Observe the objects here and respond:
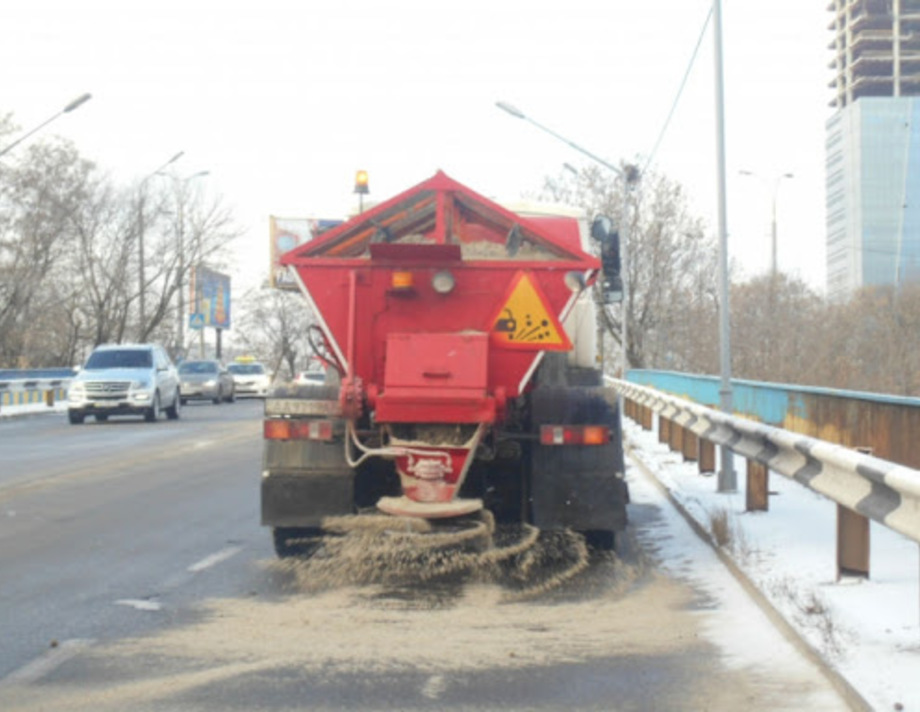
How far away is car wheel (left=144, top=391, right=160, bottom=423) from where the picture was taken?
31.8 m

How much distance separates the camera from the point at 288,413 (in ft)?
30.2

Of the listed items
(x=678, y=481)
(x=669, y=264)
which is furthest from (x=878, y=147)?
(x=678, y=481)

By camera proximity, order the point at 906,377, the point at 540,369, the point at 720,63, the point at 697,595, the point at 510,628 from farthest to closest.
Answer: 1. the point at 906,377
2. the point at 720,63
3. the point at 540,369
4. the point at 697,595
5. the point at 510,628

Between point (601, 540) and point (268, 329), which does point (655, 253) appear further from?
point (268, 329)

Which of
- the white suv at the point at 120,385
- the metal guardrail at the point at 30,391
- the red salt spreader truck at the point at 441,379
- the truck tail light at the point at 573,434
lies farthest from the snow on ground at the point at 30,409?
the truck tail light at the point at 573,434

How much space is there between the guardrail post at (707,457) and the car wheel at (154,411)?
63.0 feet

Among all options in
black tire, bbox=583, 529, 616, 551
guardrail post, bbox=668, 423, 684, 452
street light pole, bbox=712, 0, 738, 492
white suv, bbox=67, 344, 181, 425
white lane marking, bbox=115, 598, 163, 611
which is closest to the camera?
white lane marking, bbox=115, 598, 163, 611

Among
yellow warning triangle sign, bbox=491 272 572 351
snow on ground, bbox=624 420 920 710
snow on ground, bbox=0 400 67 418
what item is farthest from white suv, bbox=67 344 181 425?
yellow warning triangle sign, bbox=491 272 572 351

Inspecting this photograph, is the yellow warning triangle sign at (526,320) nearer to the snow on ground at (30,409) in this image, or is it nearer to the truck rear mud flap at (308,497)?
the truck rear mud flap at (308,497)

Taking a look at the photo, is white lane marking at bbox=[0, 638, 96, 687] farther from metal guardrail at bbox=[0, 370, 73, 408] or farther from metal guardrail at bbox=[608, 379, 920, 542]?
metal guardrail at bbox=[0, 370, 73, 408]

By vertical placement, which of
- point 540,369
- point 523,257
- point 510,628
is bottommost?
point 510,628

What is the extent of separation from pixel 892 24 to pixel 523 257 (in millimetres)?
199496

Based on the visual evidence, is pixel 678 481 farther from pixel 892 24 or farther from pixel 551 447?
pixel 892 24

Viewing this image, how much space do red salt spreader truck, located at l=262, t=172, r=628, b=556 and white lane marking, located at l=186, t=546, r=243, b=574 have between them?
625mm
